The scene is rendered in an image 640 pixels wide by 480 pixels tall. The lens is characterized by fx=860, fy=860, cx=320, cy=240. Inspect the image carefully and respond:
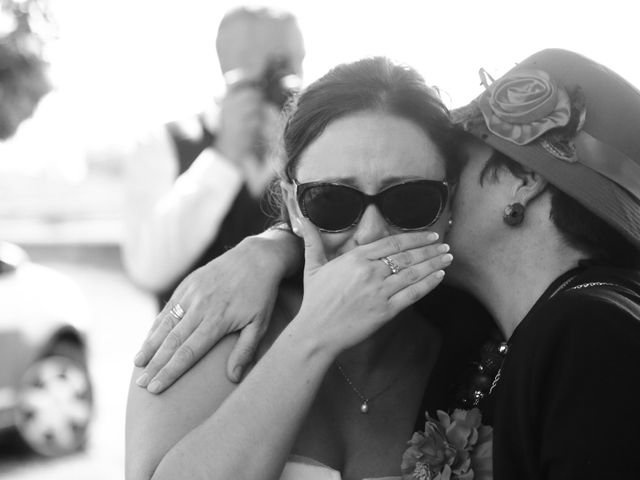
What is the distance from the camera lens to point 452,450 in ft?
6.68

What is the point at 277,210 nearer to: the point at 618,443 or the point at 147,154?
the point at 147,154

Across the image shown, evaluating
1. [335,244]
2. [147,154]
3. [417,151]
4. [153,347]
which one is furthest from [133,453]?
[147,154]

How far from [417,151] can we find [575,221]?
1.51ft

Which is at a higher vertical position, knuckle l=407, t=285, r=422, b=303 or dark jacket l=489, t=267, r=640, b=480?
dark jacket l=489, t=267, r=640, b=480

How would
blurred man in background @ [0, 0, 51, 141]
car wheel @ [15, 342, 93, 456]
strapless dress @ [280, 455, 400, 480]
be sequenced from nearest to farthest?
strapless dress @ [280, 455, 400, 480] → car wheel @ [15, 342, 93, 456] → blurred man in background @ [0, 0, 51, 141]

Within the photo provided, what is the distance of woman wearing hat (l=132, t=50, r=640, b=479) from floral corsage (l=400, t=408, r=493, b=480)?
4.0 inches

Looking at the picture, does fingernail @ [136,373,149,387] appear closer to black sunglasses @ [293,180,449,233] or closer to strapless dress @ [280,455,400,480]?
strapless dress @ [280,455,400,480]

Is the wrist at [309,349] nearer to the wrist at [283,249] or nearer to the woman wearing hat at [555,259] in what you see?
the woman wearing hat at [555,259]

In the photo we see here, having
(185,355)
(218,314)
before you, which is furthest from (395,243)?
(185,355)

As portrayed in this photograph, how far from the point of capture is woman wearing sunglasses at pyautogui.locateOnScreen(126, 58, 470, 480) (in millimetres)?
1957

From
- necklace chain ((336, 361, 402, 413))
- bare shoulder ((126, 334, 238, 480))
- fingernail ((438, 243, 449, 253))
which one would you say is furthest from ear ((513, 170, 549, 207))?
bare shoulder ((126, 334, 238, 480))

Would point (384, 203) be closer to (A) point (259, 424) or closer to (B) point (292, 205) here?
(B) point (292, 205)

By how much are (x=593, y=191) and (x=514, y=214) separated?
0.21m

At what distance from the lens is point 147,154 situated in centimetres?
366
